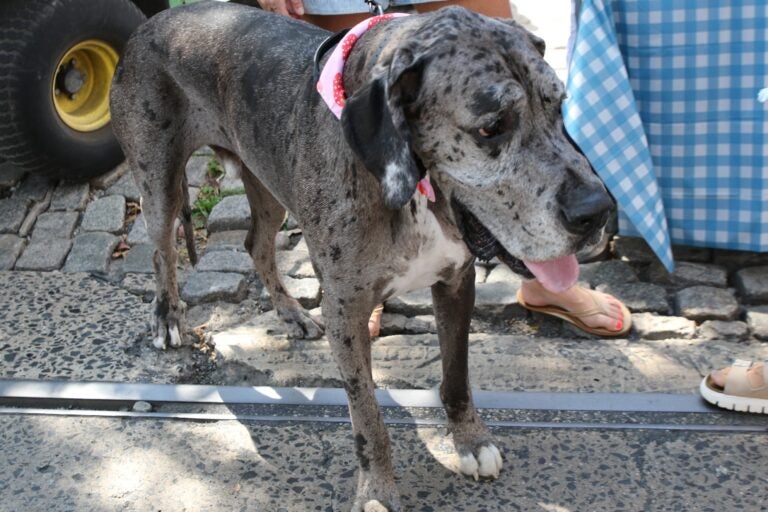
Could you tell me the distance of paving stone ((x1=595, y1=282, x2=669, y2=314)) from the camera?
3682 mm

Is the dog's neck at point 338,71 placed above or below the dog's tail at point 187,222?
above

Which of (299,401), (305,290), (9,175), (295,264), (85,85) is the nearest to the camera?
(299,401)

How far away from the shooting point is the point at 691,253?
13.0 feet

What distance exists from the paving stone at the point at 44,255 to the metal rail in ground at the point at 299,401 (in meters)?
0.95

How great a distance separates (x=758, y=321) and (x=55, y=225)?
3321 mm

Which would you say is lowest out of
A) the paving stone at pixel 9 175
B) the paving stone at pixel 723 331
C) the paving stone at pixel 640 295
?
the paving stone at pixel 723 331

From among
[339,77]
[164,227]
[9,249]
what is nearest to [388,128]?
[339,77]

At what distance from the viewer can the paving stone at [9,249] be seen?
14.3 feet

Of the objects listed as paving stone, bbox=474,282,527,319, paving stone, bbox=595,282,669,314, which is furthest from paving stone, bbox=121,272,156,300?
paving stone, bbox=595,282,669,314

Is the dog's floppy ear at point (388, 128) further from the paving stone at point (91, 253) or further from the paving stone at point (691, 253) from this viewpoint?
the paving stone at point (91, 253)

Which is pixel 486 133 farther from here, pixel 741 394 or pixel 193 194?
pixel 193 194

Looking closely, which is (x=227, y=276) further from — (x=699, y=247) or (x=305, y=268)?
(x=699, y=247)

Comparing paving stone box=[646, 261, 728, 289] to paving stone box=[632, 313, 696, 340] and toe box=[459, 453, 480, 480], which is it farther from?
toe box=[459, 453, 480, 480]

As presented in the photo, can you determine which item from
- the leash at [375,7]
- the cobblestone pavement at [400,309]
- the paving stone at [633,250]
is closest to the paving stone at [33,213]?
the cobblestone pavement at [400,309]
